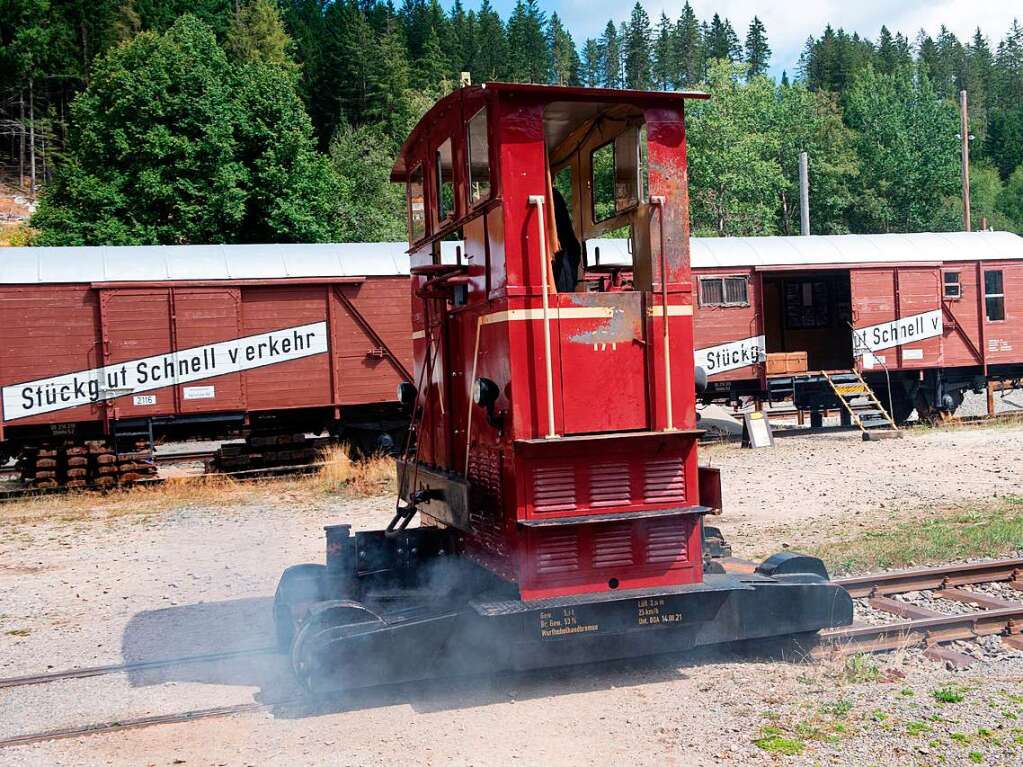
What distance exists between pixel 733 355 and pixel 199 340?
10.8 m

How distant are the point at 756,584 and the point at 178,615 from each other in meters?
5.06

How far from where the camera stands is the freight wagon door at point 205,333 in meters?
16.2

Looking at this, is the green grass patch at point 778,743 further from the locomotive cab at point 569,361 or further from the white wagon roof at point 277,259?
the white wagon roof at point 277,259

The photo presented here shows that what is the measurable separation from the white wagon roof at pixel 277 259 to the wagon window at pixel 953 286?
56.7 inches

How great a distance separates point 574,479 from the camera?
18.5ft

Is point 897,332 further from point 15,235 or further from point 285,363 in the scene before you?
point 15,235

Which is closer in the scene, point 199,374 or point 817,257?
point 199,374

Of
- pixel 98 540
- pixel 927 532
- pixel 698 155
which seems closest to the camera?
pixel 927 532

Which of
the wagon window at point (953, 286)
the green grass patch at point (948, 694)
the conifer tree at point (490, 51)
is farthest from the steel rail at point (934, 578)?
the conifer tree at point (490, 51)

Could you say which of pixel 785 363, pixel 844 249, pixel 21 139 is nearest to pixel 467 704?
pixel 785 363

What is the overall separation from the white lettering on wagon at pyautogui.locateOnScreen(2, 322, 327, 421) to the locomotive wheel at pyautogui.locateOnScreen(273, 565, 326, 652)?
10.1m

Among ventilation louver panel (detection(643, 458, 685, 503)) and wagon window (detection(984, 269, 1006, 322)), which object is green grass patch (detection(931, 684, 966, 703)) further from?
wagon window (detection(984, 269, 1006, 322))

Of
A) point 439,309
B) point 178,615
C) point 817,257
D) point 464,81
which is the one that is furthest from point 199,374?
point 817,257

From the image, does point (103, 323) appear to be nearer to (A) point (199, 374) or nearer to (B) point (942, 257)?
(A) point (199, 374)
